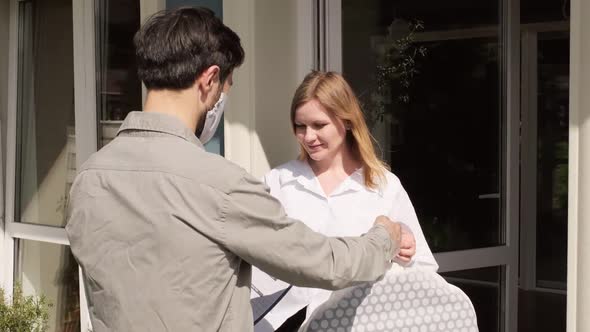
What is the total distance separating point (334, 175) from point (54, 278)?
271 centimetres

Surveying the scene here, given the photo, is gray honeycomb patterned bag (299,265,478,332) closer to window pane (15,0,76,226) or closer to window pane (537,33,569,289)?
window pane (15,0,76,226)

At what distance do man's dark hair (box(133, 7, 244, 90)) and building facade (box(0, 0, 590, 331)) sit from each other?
51.7 inches

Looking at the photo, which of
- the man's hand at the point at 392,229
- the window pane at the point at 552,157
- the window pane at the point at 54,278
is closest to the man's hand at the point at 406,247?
the man's hand at the point at 392,229

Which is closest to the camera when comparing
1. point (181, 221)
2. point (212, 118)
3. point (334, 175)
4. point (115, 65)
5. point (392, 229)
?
point (181, 221)

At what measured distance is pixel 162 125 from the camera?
5.32 ft

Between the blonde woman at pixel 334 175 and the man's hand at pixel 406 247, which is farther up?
the blonde woman at pixel 334 175

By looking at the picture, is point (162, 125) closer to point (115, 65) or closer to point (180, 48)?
point (180, 48)

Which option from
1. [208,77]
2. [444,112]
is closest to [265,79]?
[444,112]

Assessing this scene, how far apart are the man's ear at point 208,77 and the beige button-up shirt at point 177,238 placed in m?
0.09

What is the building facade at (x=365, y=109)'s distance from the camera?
3.14m

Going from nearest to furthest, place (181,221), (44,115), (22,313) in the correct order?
(181,221) < (22,313) < (44,115)

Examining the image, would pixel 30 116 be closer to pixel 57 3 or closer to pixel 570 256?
pixel 57 3

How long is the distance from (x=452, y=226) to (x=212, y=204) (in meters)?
2.46

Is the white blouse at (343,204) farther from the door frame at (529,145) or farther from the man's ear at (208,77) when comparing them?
the door frame at (529,145)
